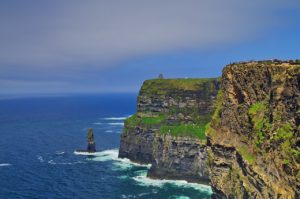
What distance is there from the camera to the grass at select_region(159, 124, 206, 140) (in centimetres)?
13038

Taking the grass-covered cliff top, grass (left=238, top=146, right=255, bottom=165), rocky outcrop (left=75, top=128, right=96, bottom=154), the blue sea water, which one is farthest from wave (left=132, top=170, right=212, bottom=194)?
grass (left=238, top=146, right=255, bottom=165)

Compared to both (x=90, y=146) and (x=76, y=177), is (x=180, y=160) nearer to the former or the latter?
(x=76, y=177)

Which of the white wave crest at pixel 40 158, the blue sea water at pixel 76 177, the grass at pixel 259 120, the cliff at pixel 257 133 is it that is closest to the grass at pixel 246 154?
the cliff at pixel 257 133

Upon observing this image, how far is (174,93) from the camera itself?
151750mm

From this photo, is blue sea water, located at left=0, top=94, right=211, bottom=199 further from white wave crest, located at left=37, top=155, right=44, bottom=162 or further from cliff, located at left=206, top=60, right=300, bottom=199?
cliff, located at left=206, top=60, right=300, bottom=199

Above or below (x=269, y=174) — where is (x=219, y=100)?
above

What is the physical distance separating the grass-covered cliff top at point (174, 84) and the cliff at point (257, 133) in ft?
256

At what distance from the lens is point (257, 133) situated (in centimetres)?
5256

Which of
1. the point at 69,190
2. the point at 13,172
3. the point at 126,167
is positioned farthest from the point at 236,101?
the point at 13,172

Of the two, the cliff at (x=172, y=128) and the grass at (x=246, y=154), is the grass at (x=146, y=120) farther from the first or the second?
the grass at (x=246, y=154)

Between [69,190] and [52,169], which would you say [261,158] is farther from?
[52,169]

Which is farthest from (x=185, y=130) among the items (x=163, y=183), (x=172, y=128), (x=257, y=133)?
(x=257, y=133)

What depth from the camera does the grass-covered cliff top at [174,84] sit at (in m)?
149

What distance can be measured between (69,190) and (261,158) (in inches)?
3083
